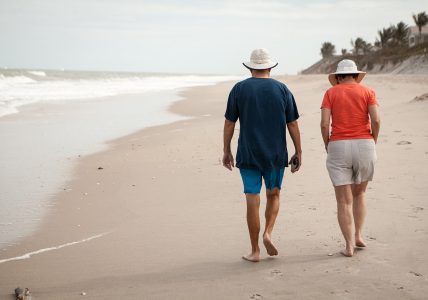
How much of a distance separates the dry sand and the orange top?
41.0 inches

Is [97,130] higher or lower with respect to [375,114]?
lower

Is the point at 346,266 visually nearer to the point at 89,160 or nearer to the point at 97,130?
the point at 89,160

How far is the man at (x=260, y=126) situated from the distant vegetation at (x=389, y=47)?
150 ft

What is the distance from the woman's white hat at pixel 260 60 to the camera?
13.5ft

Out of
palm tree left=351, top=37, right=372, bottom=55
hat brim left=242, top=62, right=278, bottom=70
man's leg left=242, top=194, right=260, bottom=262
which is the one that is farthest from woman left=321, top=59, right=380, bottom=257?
palm tree left=351, top=37, right=372, bottom=55

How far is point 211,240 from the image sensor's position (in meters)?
4.73

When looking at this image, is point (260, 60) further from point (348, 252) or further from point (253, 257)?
point (348, 252)

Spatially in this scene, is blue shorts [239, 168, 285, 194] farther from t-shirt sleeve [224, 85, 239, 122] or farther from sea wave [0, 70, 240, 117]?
sea wave [0, 70, 240, 117]

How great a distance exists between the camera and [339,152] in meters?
4.16

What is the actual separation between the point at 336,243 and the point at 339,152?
0.90m

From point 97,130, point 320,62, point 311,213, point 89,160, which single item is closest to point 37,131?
point 97,130

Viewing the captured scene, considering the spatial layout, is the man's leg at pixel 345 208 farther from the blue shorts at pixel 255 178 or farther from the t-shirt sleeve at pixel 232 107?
the t-shirt sleeve at pixel 232 107

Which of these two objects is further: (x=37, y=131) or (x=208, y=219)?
(x=37, y=131)

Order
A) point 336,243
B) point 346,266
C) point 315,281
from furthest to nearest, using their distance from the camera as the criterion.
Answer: point 336,243
point 346,266
point 315,281
